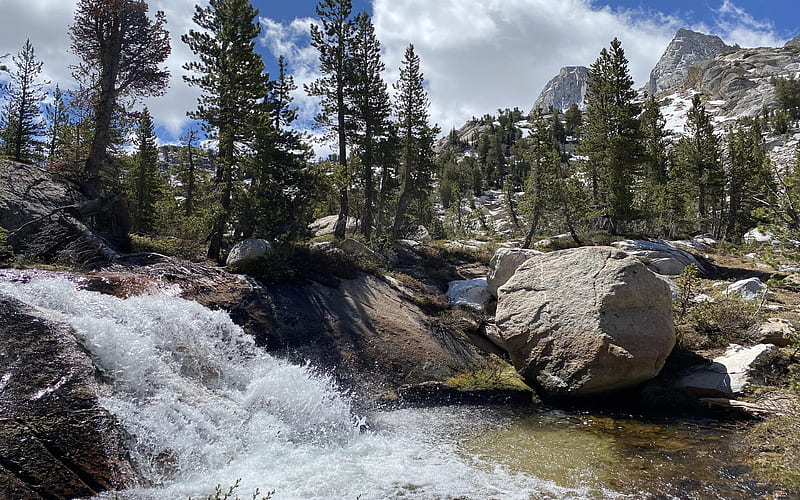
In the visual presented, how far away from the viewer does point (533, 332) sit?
1211 cm

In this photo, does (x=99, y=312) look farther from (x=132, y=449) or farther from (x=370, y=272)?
→ (x=370, y=272)

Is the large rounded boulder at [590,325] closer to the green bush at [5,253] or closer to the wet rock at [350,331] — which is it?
the wet rock at [350,331]

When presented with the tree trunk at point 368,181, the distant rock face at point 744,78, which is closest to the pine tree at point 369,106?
the tree trunk at point 368,181

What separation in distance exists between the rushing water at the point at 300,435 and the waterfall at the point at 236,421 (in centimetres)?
3

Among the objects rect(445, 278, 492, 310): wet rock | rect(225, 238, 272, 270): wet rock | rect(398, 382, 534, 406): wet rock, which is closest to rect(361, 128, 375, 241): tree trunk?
rect(445, 278, 492, 310): wet rock

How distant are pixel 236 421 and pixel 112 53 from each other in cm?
1816

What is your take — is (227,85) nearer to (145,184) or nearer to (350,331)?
(350,331)

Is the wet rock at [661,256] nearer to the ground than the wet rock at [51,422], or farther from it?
farther from it

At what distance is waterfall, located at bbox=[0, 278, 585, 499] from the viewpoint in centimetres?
645

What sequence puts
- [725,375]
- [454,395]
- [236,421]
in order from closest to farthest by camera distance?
[236,421] → [725,375] → [454,395]

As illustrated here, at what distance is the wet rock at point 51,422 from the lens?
5.57 m

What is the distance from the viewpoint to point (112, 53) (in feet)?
61.5

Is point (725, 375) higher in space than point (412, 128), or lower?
lower

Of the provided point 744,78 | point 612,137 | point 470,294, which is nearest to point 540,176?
point 612,137
